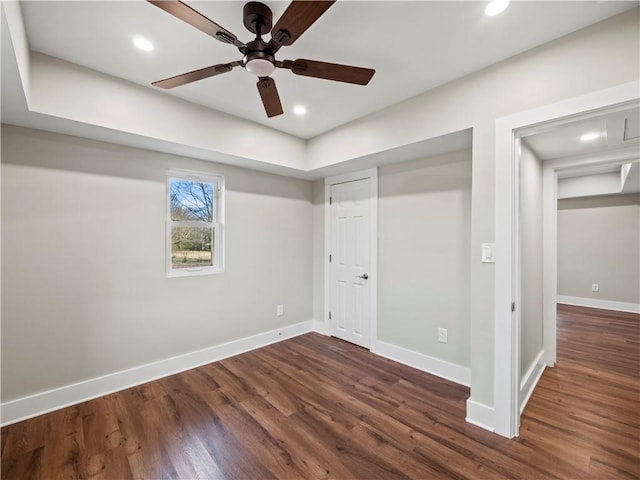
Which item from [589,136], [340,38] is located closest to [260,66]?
[340,38]

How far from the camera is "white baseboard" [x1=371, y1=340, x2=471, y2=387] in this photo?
2.72 m

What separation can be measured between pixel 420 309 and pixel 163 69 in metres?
3.25

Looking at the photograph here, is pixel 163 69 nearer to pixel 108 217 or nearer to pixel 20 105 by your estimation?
pixel 20 105

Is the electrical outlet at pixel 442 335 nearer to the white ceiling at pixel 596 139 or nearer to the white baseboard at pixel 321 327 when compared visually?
the white baseboard at pixel 321 327

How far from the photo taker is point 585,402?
2.38m

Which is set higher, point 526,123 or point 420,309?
point 526,123

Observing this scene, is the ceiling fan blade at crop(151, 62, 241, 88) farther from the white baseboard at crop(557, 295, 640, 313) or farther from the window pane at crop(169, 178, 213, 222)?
the white baseboard at crop(557, 295, 640, 313)

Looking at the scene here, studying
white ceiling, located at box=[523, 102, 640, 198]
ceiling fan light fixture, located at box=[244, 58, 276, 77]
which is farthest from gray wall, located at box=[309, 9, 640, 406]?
ceiling fan light fixture, located at box=[244, 58, 276, 77]

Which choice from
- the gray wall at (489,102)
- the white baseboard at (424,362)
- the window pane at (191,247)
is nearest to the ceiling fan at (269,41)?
Result: the gray wall at (489,102)

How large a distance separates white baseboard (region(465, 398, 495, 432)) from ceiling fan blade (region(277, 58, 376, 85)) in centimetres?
246

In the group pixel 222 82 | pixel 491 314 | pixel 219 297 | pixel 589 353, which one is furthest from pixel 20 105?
pixel 589 353

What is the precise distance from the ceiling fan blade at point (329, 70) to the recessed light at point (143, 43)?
98 cm

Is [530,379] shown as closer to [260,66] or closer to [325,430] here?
[325,430]

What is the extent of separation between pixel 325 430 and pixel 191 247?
2.29 m
